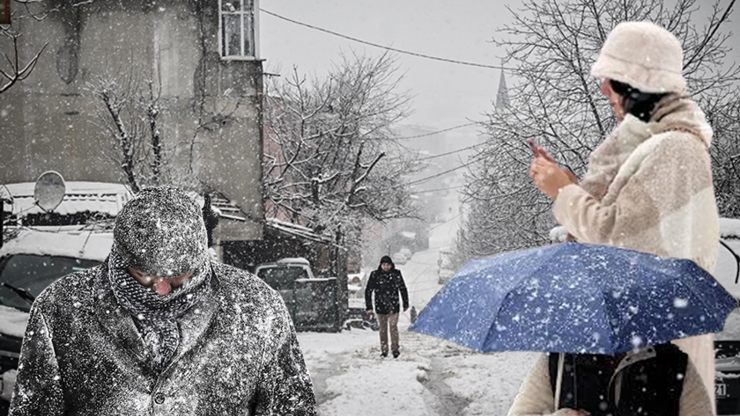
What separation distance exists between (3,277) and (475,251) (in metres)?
46.7

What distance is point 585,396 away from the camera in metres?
2.91

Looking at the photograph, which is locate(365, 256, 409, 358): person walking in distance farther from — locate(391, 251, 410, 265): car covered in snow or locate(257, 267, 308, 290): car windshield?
locate(391, 251, 410, 265): car covered in snow

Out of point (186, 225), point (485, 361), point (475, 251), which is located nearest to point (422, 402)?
point (485, 361)

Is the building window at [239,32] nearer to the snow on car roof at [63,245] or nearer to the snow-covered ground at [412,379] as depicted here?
the snow-covered ground at [412,379]

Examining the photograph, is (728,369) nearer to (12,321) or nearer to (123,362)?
(123,362)

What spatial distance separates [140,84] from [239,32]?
3.35 metres

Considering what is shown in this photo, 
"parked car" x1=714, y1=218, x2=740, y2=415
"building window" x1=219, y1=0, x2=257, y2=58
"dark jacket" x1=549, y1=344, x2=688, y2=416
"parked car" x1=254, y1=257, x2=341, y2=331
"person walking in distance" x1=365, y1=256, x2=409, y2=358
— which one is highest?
"building window" x1=219, y1=0, x2=257, y2=58

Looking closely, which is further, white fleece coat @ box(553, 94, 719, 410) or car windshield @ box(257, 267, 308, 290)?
car windshield @ box(257, 267, 308, 290)

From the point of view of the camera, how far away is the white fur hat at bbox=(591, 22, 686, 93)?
277cm

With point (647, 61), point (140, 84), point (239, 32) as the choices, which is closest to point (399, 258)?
point (239, 32)

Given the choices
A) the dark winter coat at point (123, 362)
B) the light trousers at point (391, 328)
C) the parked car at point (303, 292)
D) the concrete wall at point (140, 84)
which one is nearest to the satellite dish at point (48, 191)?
the light trousers at point (391, 328)

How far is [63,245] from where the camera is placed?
9.28 metres

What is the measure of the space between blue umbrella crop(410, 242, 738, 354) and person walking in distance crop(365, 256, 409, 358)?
1221 centimetres

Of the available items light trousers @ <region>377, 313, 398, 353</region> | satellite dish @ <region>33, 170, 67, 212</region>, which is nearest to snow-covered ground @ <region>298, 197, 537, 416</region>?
light trousers @ <region>377, 313, 398, 353</region>
